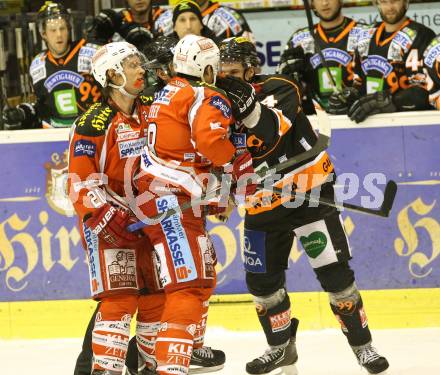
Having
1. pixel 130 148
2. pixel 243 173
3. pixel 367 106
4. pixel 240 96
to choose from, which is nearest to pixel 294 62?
pixel 367 106

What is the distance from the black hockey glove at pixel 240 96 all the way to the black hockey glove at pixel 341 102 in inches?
63.0

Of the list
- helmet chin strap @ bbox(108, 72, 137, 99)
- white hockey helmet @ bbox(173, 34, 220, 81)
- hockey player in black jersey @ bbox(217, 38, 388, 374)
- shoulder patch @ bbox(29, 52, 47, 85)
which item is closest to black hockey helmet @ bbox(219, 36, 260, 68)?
hockey player in black jersey @ bbox(217, 38, 388, 374)

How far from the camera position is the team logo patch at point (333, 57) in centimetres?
724

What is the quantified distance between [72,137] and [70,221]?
64.6 inches

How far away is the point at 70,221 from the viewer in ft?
22.1

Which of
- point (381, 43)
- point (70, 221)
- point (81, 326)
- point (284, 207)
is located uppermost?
point (381, 43)

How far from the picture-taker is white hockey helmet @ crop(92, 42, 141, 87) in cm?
520

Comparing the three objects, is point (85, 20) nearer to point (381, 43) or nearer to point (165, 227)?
point (381, 43)

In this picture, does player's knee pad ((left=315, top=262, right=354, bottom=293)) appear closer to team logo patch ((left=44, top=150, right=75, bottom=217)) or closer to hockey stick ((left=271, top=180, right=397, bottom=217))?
hockey stick ((left=271, top=180, right=397, bottom=217))

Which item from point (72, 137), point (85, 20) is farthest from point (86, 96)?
point (72, 137)

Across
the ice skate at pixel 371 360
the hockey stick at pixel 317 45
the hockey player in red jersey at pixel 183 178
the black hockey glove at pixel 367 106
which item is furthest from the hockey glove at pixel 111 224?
the hockey stick at pixel 317 45

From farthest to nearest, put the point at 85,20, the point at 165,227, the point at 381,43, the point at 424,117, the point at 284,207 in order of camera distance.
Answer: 1. the point at 85,20
2. the point at 381,43
3. the point at 424,117
4. the point at 284,207
5. the point at 165,227

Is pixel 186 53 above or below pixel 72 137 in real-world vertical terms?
above

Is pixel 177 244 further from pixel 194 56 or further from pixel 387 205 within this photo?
pixel 387 205
